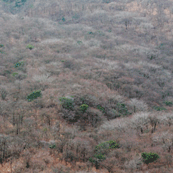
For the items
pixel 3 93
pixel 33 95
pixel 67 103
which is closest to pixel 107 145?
pixel 67 103

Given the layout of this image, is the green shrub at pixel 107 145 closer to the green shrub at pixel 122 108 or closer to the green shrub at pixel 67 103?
the green shrub at pixel 67 103

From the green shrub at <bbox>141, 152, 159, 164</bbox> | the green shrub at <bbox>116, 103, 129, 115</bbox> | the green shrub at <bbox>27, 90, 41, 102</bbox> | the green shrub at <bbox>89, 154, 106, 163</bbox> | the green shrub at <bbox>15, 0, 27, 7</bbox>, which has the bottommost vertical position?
the green shrub at <bbox>116, 103, 129, 115</bbox>

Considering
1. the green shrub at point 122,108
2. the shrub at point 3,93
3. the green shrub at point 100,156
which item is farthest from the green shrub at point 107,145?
the shrub at point 3,93

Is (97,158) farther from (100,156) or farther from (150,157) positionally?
(150,157)

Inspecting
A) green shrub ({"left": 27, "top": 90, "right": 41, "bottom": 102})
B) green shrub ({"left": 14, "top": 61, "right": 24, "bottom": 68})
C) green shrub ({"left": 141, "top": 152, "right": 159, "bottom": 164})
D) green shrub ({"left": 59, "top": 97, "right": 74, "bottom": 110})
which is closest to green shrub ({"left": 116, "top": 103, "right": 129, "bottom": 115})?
green shrub ({"left": 59, "top": 97, "right": 74, "bottom": 110})

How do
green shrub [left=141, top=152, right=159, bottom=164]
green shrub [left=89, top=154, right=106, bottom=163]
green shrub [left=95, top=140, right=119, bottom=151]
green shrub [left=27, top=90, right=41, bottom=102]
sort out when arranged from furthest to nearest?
1. green shrub [left=27, top=90, right=41, bottom=102]
2. green shrub [left=95, top=140, right=119, bottom=151]
3. green shrub [left=89, top=154, right=106, bottom=163]
4. green shrub [left=141, top=152, right=159, bottom=164]

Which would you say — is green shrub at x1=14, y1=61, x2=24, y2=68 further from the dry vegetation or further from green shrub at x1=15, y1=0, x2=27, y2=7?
green shrub at x1=15, y1=0, x2=27, y2=7
